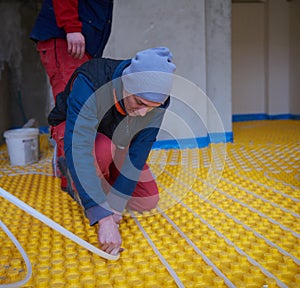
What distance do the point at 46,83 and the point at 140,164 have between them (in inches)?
152

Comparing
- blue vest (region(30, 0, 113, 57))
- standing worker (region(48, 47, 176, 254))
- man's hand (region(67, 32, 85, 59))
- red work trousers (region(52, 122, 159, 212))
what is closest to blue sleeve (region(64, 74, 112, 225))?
standing worker (region(48, 47, 176, 254))

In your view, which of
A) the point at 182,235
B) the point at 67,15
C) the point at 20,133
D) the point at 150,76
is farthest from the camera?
the point at 20,133

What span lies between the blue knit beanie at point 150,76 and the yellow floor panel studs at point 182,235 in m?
0.59

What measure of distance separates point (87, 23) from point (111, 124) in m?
0.93

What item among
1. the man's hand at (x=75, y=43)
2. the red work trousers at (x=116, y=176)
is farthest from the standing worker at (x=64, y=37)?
the red work trousers at (x=116, y=176)

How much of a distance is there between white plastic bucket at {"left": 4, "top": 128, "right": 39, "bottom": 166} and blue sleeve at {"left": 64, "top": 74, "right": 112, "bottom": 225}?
1.88 metres

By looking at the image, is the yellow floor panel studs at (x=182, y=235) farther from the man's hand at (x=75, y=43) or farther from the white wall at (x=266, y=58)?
the white wall at (x=266, y=58)

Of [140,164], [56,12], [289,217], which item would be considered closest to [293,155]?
[289,217]

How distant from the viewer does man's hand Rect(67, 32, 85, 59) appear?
2250 mm

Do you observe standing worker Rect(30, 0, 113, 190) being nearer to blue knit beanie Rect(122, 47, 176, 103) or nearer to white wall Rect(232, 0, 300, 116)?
blue knit beanie Rect(122, 47, 176, 103)

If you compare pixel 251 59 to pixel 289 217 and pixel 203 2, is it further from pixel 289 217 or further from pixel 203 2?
pixel 289 217

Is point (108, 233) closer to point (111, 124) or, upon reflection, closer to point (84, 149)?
point (84, 149)

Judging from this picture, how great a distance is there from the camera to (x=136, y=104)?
54.6 inches

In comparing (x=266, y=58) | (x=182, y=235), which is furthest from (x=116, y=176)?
(x=266, y=58)
